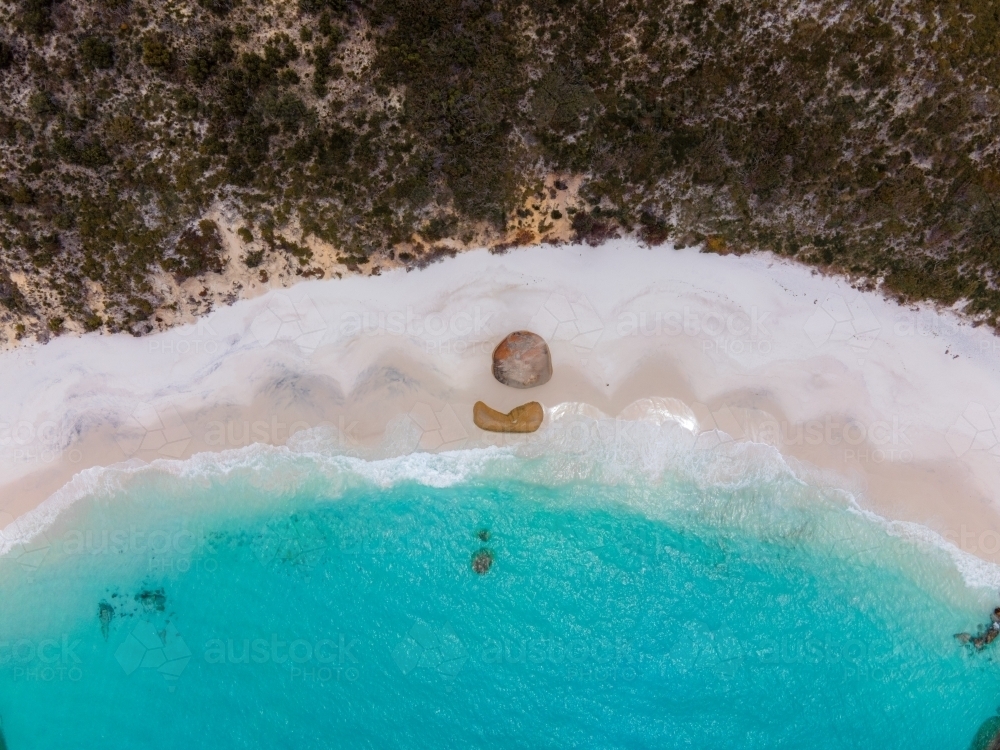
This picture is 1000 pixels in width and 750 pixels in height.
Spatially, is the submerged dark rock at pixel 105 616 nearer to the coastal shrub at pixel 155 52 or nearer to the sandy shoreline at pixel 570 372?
the sandy shoreline at pixel 570 372

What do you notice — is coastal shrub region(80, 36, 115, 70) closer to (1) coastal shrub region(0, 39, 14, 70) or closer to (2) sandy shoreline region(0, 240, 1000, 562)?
(1) coastal shrub region(0, 39, 14, 70)

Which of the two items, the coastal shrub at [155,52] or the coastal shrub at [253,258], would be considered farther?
the coastal shrub at [253,258]

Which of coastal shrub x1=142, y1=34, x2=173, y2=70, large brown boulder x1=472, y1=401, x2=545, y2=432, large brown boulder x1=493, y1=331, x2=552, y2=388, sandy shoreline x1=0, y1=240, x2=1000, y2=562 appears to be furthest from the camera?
large brown boulder x1=472, y1=401, x2=545, y2=432

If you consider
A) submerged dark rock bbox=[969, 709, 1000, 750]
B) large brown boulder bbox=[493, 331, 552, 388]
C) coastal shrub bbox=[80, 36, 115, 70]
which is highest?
coastal shrub bbox=[80, 36, 115, 70]

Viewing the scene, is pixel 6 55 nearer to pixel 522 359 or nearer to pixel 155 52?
pixel 155 52

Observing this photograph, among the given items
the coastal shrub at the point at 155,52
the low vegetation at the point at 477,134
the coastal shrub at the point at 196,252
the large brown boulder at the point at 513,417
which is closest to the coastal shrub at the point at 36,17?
the low vegetation at the point at 477,134

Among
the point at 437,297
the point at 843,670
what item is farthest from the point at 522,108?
the point at 843,670

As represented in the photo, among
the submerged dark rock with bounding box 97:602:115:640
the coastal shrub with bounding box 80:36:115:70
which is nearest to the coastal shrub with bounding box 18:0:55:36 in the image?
the coastal shrub with bounding box 80:36:115:70
